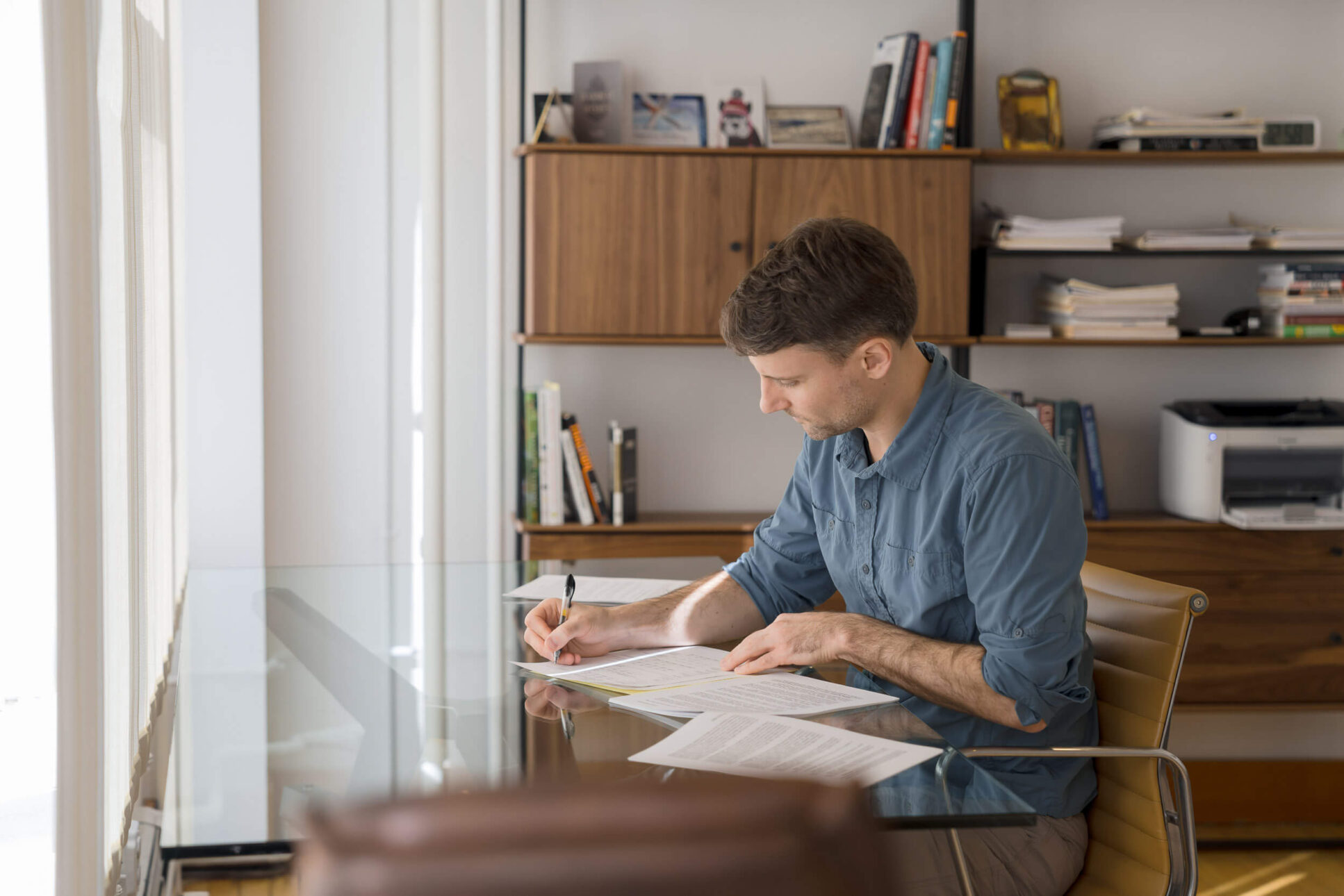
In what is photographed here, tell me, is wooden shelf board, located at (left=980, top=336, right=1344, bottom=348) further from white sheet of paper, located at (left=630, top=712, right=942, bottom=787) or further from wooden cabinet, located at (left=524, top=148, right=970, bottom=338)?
white sheet of paper, located at (left=630, top=712, right=942, bottom=787)

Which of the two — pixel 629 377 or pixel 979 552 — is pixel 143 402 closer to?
pixel 979 552

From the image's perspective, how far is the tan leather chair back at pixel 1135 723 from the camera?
1482 millimetres

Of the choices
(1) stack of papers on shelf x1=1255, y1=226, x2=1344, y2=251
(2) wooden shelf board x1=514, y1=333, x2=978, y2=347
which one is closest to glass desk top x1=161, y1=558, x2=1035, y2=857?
(2) wooden shelf board x1=514, y1=333, x2=978, y2=347

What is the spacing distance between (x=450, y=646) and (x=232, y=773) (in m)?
0.52

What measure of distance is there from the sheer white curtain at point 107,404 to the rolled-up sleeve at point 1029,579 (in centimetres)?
101

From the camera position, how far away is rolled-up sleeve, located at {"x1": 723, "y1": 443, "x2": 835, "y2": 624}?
6.07ft

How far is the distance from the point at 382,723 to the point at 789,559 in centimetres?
80

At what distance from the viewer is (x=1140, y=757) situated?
149 cm

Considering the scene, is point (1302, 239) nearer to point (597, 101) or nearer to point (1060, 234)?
point (1060, 234)

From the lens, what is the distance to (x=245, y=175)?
3.08 metres

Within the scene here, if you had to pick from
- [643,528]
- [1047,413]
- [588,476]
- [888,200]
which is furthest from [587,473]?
[1047,413]

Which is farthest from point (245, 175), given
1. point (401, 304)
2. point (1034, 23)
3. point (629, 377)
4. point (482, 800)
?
point (482, 800)

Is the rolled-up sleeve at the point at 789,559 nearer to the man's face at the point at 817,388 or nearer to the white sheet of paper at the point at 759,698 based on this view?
the man's face at the point at 817,388

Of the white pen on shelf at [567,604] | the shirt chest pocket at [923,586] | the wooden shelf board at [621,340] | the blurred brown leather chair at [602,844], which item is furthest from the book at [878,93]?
the blurred brown leather chair at [602,844]
